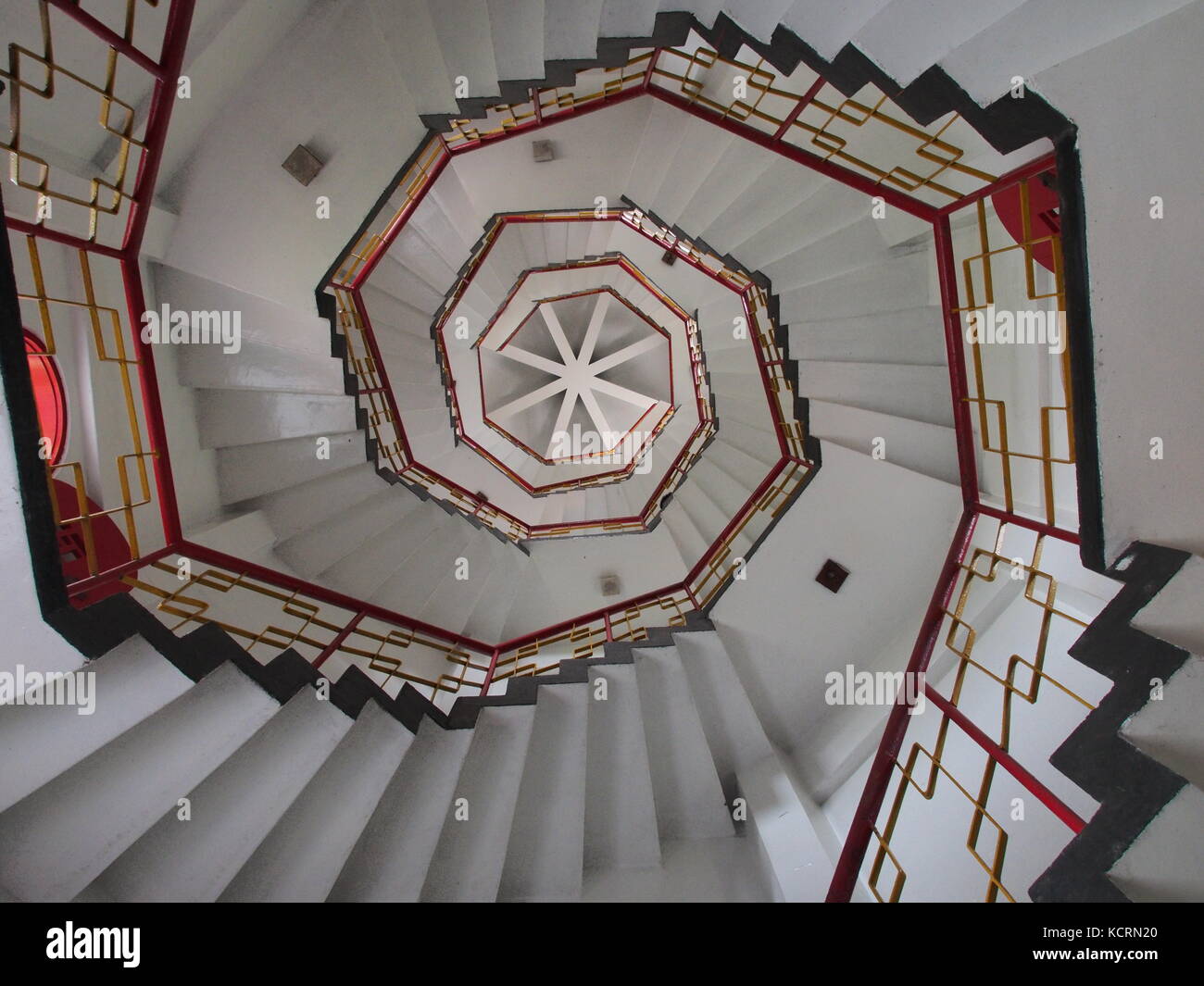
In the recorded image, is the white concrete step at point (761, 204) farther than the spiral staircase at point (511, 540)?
Yes

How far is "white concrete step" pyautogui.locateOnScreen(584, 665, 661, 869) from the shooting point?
4.26 m

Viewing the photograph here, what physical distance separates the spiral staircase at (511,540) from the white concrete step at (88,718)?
15 mm

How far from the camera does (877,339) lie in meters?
4.79

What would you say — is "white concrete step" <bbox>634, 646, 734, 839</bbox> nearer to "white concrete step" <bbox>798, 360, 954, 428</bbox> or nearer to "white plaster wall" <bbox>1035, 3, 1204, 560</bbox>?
"white concrete step" <bbox>798, 360, 954, 428</bbox>

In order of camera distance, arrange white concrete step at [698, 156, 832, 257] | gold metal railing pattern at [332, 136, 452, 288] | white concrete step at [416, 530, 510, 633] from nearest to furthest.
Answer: gold metal railing pattern at [332, 136, 452, 288], white concrete step at [698, 156, 832, 257], white concrete step at [416, 530, 510, 633]

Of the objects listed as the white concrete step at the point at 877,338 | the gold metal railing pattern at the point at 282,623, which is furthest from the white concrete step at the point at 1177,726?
the gold metal railing pattern at the point at 282,623

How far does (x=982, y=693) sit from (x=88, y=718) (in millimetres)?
4605

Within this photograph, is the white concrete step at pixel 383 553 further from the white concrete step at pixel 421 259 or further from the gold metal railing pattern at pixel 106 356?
the white concrete step at pixel 421 259

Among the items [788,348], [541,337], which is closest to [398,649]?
[788,348]

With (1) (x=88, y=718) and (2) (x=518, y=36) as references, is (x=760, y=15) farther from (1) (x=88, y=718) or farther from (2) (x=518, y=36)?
(1) (x=88, y=718)

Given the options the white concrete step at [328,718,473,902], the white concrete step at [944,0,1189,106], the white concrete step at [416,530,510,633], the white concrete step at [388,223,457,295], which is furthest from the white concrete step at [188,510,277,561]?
the white concrete step at [944,0,1189,106]

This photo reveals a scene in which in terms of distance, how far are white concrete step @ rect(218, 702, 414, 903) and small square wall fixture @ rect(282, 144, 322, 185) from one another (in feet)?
10.7

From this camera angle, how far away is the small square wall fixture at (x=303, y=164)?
353 cm
